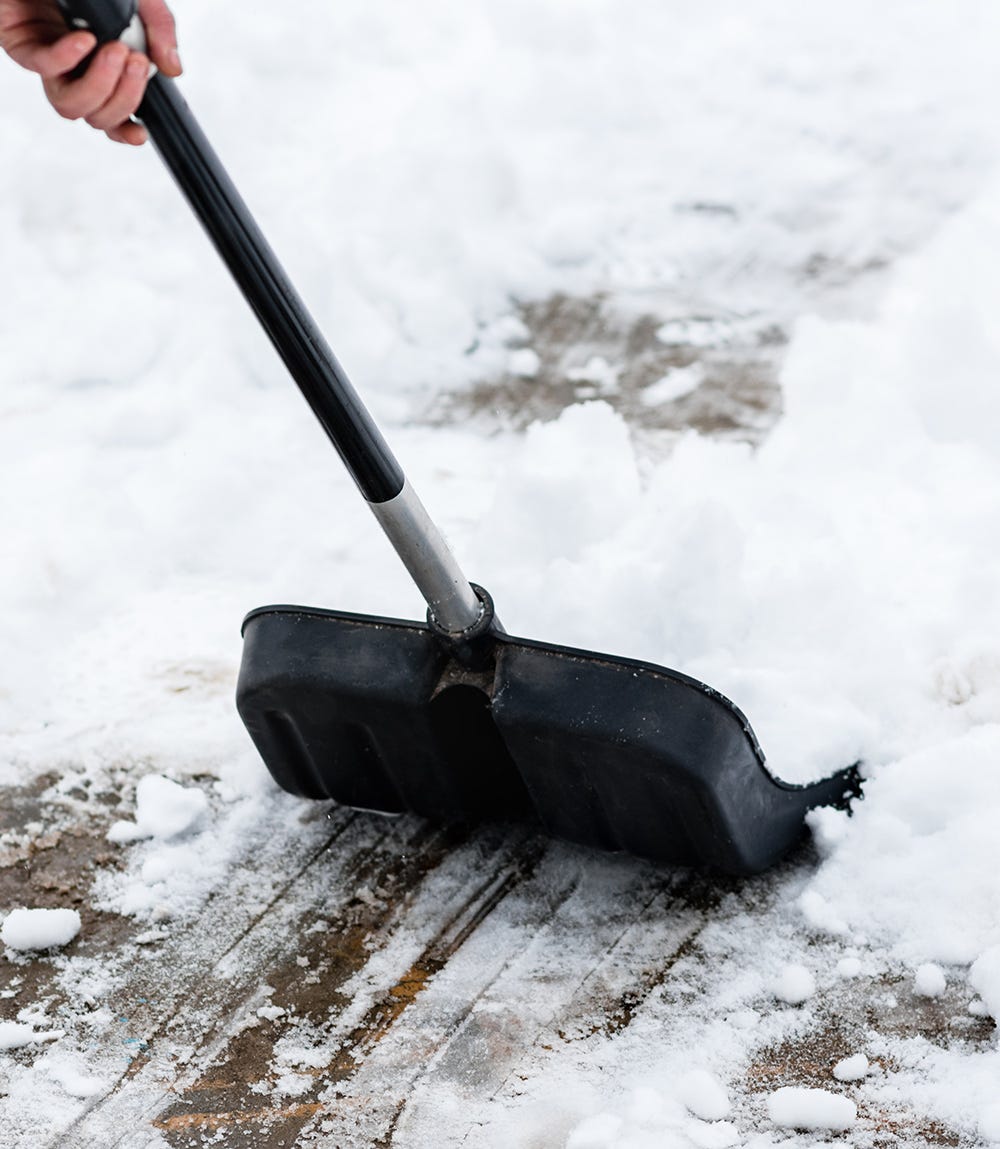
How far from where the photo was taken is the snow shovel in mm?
1784

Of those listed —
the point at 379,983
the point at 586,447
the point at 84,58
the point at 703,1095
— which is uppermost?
the point at 84,58

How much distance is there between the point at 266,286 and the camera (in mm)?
1702

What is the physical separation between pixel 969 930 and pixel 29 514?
208cm

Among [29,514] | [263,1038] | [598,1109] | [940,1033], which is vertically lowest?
[940,1033]

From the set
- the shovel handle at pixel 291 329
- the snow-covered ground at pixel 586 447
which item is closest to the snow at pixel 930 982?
the snow-covered ground at pixel 586 447

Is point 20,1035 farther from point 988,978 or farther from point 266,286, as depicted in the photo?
point 988,978

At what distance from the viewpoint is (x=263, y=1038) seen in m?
1.88

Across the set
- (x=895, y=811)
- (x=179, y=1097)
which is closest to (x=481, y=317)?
(x=895, y=811)

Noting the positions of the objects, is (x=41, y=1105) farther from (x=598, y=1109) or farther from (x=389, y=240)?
(x=389, y=240)

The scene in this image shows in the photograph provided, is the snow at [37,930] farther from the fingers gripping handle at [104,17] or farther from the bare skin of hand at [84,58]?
the fingers gripping handle at [104,17]

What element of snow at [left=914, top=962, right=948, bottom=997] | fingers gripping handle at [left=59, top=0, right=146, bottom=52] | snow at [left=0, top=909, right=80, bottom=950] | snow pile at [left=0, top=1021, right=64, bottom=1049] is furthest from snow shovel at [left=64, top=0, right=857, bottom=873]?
snow pile at [left=0, top=1021, right=64, bottom=1049]

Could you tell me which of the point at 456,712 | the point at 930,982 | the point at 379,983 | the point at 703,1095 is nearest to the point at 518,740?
the point at 456,712

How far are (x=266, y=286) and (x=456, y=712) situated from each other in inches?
26.3

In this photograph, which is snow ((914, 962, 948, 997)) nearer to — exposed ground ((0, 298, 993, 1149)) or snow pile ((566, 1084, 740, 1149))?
exposed ground ((0, 298, 993, 1149))
